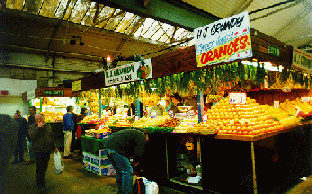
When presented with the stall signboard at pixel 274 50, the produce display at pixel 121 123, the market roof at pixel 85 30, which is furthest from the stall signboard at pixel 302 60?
the produce display at pixel 121 123

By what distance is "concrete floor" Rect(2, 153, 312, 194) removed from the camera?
4758 mm

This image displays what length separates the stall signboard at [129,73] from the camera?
17.6 ft

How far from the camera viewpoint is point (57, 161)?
5367 mm

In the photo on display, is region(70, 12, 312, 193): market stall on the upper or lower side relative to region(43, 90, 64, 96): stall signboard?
lower

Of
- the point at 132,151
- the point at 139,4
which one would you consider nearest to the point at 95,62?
the point at 139,4

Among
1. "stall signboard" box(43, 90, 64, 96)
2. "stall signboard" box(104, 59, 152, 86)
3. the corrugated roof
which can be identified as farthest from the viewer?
"stall signboard" box(43, 90, 64, 96)

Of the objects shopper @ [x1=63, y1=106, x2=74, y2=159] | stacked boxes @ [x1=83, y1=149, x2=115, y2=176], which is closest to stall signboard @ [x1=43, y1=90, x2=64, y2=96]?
shopper @ [x1=63, y1=106, x2=74, y2=159]

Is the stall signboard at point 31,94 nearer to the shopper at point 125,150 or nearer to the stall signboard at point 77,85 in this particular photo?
the stall signboard at point 77,85

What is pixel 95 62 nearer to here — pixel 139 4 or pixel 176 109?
pixel 139 4

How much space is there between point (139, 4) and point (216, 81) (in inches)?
233

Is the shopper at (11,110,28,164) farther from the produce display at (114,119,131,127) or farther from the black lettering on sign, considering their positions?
the black lettering on sign

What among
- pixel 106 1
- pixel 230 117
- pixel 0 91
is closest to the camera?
pixel 230 117

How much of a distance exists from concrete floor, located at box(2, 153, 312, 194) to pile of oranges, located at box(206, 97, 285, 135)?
147cm

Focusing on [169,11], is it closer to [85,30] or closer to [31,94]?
[85,30]
